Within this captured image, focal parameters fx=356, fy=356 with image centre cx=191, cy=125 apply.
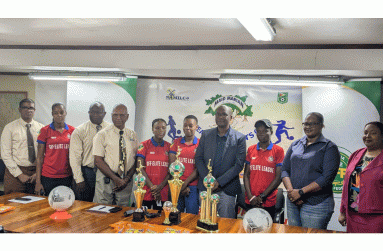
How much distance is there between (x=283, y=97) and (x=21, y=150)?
3984mm

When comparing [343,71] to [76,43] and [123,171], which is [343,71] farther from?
[76,43]

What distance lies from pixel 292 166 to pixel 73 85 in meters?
3.90

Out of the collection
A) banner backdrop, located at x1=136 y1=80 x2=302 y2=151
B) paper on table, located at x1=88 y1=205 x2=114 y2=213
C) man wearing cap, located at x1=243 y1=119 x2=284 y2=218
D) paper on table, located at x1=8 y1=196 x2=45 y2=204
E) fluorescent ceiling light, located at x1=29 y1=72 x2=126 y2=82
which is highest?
fluorescent ceiling light, located at x1=29 y1=72 x2=126 y2=82

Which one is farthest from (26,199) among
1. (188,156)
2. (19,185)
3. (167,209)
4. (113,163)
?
(188,156)

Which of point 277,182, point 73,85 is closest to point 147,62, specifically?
point 73,85

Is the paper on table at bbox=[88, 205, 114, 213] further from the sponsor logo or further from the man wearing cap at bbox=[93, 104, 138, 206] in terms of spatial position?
the sponsor logo

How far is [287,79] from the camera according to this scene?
498 cm

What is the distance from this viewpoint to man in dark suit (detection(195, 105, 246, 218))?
373 centimetres

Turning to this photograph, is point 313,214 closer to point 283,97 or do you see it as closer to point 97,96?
point 283,97

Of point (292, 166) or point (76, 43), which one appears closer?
point (292, 166)

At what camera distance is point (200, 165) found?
3.90m

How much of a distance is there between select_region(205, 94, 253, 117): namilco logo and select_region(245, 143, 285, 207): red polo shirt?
70.2 inches

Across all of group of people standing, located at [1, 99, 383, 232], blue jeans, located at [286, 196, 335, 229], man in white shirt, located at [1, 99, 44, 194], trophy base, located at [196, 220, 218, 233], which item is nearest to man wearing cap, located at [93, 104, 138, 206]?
group of people standing, located at [1, 99, 383, 232]
